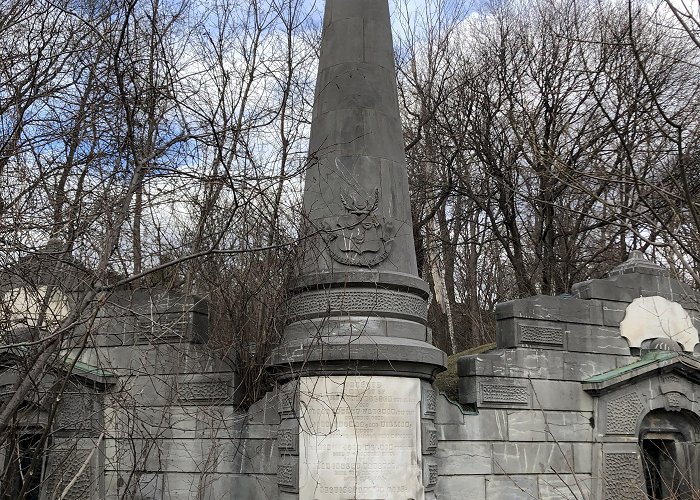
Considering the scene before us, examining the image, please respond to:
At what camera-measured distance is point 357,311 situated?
7969 millimetres

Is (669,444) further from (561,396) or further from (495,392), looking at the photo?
(495,392)

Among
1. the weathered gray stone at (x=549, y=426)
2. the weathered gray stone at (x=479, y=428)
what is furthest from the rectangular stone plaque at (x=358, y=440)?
the weathered gray stone at (x=549, y=426)

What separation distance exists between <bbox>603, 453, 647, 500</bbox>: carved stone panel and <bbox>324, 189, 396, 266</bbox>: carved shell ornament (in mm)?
4495

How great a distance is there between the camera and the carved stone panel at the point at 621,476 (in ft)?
31.7

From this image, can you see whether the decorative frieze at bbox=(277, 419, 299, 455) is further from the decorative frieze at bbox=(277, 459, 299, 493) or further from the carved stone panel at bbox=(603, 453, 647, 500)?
the carved stone panel at bbox=(603, 453, 647, 500)

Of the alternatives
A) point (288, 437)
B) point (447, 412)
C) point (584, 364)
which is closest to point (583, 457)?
point (584, 364)

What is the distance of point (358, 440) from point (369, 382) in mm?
608

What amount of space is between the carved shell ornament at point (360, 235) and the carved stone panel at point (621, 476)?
177 inches

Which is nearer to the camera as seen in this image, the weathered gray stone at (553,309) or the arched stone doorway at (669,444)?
the weathered gray stone at (553,309)

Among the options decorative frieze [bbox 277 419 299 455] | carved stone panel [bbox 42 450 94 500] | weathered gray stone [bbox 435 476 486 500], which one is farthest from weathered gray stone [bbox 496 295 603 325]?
carved stone panel [bbox 42 450 94 500]

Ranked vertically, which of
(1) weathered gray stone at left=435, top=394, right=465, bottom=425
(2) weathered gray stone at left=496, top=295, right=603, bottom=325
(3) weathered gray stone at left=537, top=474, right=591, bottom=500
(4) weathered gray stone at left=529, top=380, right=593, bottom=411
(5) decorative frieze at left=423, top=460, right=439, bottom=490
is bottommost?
(3) weathered gray stone at left=537, top=474, right=591, bottom=500

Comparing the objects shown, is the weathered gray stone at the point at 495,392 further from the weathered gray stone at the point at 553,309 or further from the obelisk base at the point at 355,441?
the obelisk base at the point at 355,441

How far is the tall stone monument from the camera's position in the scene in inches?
295

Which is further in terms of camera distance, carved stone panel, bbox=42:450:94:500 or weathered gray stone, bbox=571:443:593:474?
weathered gray stone, bbox=571:443:593:474
